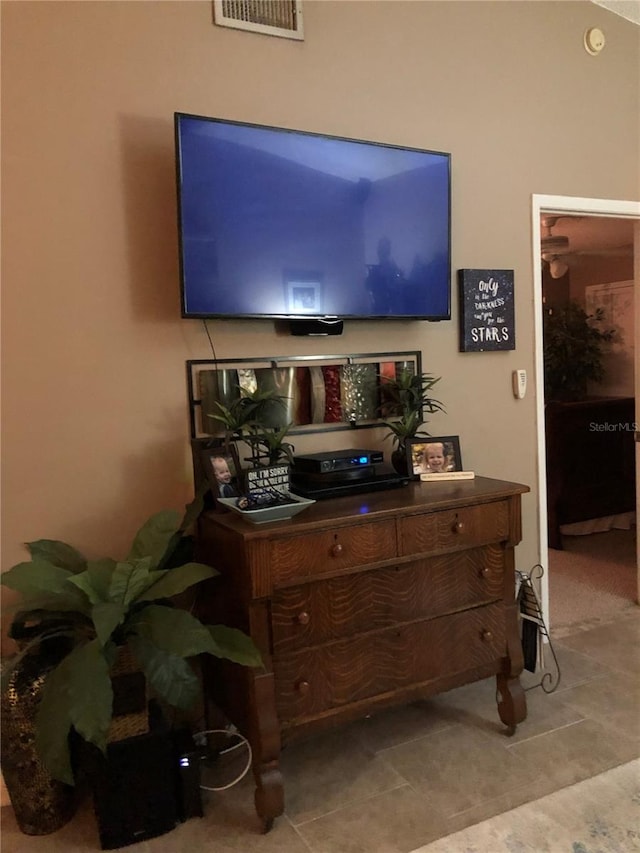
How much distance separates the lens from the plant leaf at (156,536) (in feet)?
6.47

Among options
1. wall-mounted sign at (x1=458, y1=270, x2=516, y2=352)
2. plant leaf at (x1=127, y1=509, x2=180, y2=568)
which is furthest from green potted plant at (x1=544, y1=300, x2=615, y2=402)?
plant leaf at (x1=127, y1=509, x2=180, y2=568)

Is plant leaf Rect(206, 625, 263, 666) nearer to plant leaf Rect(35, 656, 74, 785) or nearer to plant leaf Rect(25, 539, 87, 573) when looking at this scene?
plant leaf Rect(35, 656, 74, 785)

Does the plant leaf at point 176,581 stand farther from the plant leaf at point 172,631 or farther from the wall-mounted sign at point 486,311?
the wall-mounted sign at point 486,311

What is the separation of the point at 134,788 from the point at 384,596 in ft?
3.00

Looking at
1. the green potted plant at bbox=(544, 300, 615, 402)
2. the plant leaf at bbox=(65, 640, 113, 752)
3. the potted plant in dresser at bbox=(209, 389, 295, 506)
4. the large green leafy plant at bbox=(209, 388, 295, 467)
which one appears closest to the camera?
the plant leaf at bbox=(65, 640, 113, 752)

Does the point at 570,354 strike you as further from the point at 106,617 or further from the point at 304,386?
the point at 106,617

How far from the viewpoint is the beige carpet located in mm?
3342

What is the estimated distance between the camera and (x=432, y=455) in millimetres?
2492

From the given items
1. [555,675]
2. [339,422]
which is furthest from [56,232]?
[555,675]

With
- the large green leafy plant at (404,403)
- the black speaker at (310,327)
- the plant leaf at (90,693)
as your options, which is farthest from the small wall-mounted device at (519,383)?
the plant leaf at (90,693)

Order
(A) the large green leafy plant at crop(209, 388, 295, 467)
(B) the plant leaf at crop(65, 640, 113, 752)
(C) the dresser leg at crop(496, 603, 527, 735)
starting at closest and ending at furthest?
(B) the plant leaf at crop(65, 640, 113, 752) → (A) the large green leafy plant at crop(209, 388, 295, 467) → (C) the dresser leg at crop(496, 603, 527, 735)

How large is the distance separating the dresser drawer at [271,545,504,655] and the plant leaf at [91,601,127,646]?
1.45ft

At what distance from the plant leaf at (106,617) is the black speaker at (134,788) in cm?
39

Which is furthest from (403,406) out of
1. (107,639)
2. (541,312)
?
(107,639)
